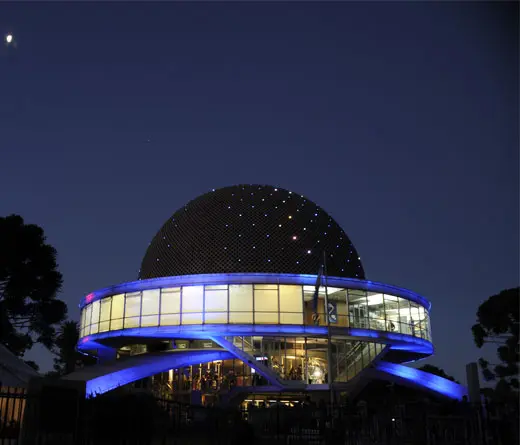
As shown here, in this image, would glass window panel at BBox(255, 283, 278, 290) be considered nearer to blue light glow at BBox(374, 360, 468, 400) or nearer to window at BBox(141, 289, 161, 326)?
window at BBox(141, 289, 161, 326)

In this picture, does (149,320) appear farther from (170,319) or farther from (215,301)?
(215,301)

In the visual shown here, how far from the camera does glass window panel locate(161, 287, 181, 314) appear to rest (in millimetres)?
29000

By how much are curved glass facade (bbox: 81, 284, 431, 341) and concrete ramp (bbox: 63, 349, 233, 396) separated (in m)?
1.74

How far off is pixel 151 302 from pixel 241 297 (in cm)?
462

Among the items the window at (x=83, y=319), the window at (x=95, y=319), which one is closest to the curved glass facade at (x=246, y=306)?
the window at (x=95, y=319)

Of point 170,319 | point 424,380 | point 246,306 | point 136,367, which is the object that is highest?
point 246,306

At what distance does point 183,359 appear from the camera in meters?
28.8

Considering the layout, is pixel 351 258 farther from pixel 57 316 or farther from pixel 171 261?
pixel 57 316

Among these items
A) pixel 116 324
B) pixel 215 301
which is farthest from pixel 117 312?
pixel 215 301

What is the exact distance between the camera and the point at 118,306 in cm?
3075

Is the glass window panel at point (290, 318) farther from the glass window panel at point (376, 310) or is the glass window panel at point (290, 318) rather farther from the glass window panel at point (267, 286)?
the glass window panel at point (376, 310)

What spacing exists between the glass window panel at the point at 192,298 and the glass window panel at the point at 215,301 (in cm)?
29

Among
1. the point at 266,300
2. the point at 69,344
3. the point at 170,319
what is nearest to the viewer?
the point at 266,300

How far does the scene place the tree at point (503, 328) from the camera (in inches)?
1409
